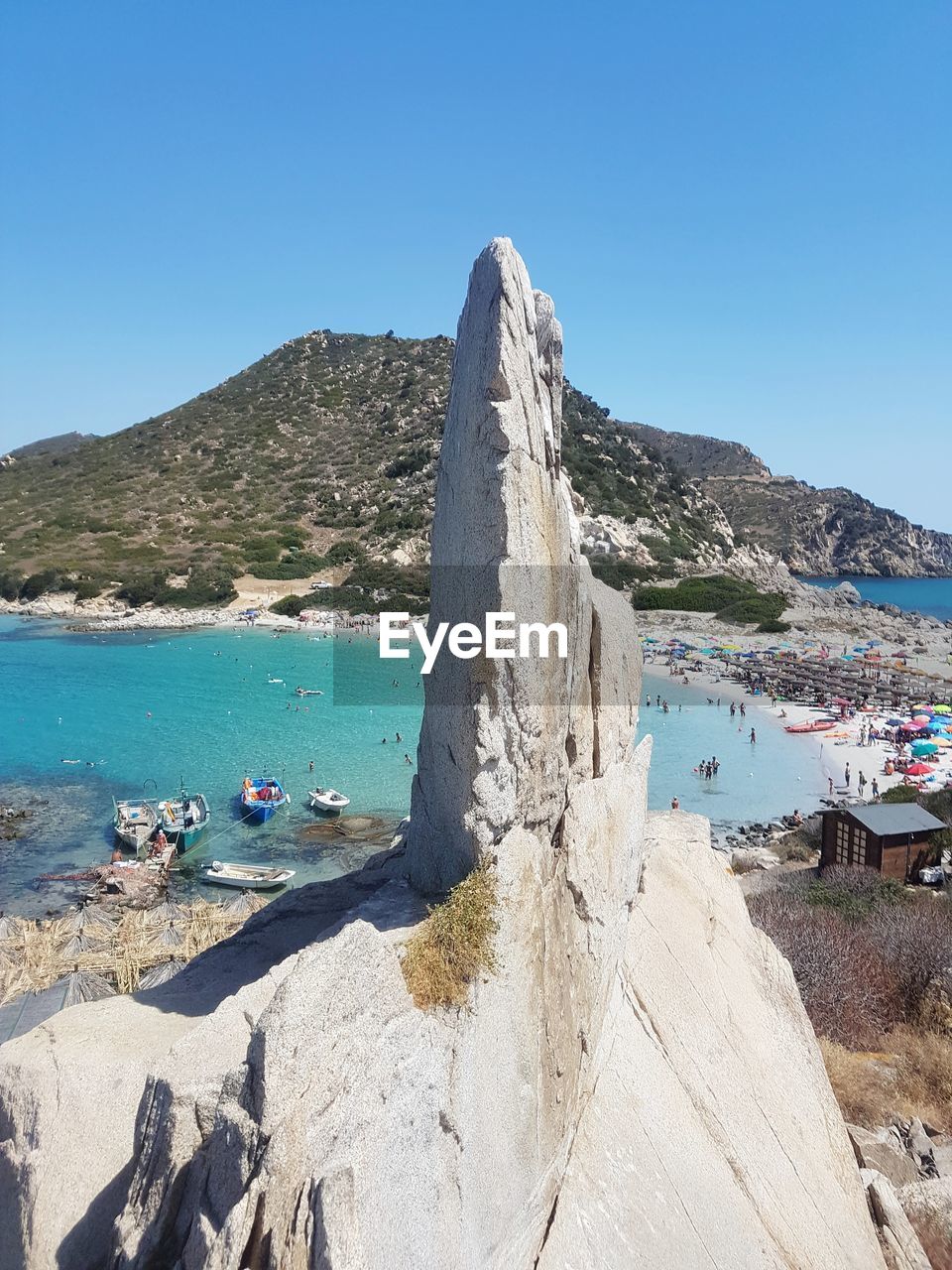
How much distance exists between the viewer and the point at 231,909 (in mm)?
20672

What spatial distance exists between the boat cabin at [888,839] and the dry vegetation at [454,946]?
660 inches

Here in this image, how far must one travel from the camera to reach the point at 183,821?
87.2ft

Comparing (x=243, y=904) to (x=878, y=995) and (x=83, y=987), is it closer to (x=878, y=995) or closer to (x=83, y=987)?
(x=83, y=987)

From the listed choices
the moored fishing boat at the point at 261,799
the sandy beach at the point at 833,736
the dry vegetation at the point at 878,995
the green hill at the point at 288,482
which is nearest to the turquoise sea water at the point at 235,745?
the moored fishing boat at the point at 261,799

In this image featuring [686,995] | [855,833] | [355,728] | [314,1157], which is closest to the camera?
[314,1157]

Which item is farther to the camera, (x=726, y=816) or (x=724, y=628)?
(x=724, y=628)

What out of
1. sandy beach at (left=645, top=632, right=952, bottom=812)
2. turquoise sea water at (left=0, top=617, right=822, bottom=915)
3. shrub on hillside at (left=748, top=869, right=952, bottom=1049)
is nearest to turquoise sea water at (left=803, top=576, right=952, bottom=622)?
sandy beach at (left=645, top=632, right=952, bottom=812)

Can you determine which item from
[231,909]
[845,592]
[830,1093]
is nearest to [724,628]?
[845,592]

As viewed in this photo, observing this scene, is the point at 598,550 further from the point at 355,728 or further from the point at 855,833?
the point at 855,833

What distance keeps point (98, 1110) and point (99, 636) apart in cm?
6402

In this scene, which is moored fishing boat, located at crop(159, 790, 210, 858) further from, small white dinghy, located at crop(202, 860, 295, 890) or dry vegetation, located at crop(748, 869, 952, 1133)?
dry vegetation, located at crop(748, 869, 952, 1133)

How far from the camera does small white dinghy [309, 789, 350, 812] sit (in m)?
28.9

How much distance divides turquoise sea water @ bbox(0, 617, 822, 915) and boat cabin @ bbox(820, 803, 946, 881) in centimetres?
913

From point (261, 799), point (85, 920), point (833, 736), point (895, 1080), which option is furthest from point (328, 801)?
point (833, 736)
